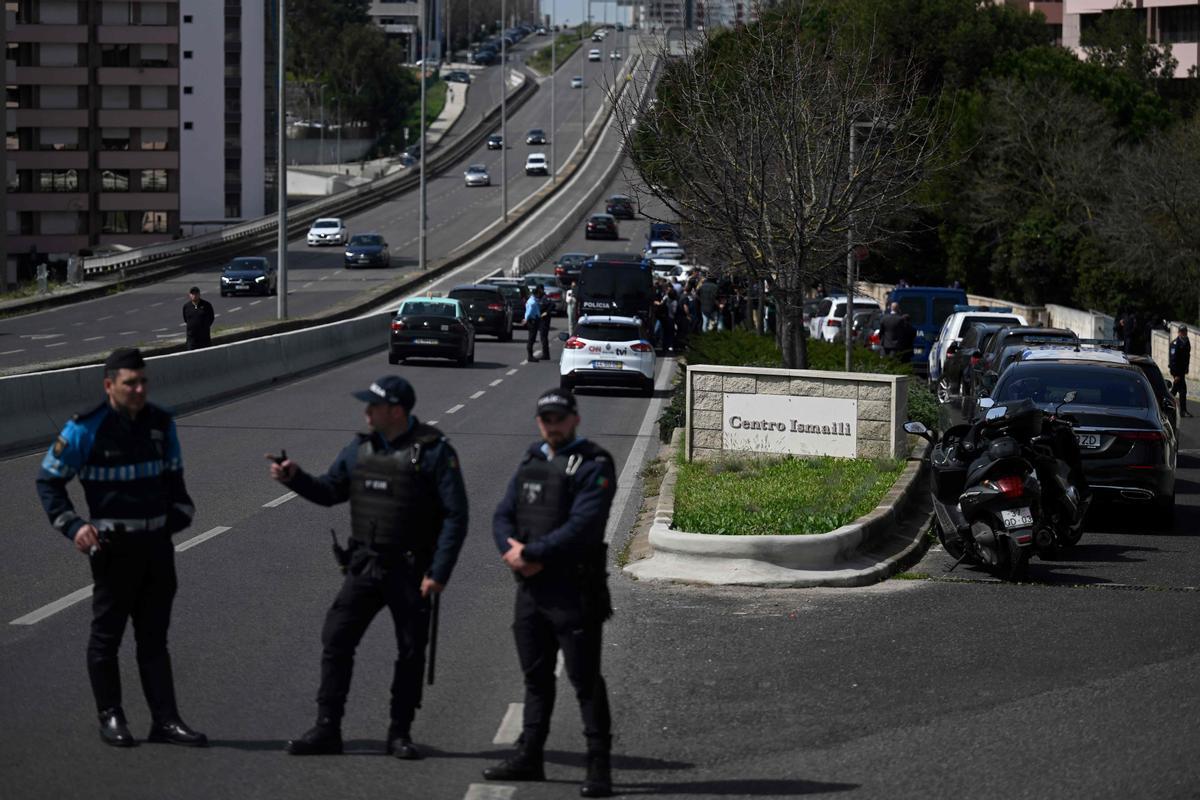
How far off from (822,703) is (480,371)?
27351mm

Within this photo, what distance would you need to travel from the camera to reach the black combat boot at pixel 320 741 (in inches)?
290

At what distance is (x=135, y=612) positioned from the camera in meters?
7.64

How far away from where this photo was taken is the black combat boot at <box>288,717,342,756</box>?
7.36 metres

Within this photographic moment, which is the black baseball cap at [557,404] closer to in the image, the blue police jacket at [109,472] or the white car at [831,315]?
the blue police jacket at [109,472]

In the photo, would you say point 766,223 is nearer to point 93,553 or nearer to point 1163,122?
point 93,553

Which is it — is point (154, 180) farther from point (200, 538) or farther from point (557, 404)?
point (557, 404)

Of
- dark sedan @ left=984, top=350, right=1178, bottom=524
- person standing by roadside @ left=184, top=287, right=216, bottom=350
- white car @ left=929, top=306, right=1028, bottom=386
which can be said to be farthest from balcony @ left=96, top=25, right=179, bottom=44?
dark sedan @ left=984, top=350, right=1178, bottom=524

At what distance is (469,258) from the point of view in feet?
258

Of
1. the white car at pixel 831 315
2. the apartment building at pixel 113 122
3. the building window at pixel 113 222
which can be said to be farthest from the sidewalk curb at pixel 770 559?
the building window at pixel 113 222

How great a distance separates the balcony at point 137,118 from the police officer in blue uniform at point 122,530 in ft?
334

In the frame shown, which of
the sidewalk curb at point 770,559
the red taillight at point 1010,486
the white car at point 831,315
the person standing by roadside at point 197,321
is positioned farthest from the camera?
the white car at point 831,315

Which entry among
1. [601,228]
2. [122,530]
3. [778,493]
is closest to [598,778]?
[122,530]

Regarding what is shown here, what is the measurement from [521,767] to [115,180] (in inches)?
4039

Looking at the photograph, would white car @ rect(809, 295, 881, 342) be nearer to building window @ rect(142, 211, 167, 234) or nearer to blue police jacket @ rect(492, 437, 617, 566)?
blue police jacket @ rect(492, 437, 617, 566)
